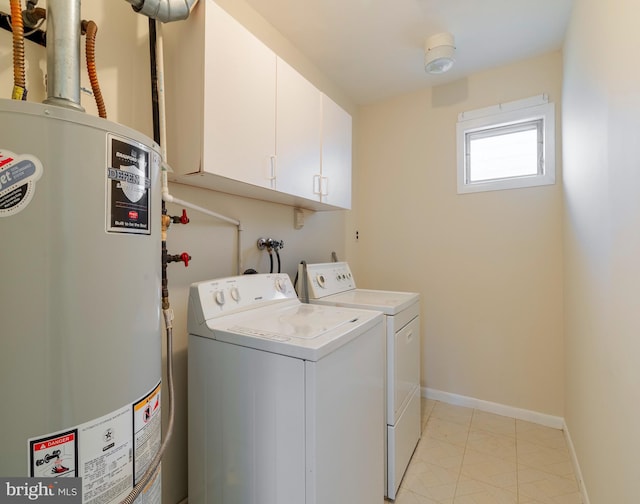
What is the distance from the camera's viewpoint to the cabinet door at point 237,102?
117 centimetres

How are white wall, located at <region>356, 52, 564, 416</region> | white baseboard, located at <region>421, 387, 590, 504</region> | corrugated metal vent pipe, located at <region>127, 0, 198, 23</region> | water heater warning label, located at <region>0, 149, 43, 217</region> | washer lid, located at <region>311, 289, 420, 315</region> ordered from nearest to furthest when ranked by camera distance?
water heater warning label, located at <region>0, 149, 43, 217</region>
corrugated metal vent pipe, located at <region>127, 0, 198, 23</region>
washer lid, located at <region>311, 289, 420, 315</region>
white baseboard, located at <region>421, 387, 590, 504</region>
white wall, located at <region>356, 52, 564, 416</region>

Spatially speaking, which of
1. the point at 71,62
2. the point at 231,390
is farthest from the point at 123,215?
the point at 231,390

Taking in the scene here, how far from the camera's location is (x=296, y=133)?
5.39 ft

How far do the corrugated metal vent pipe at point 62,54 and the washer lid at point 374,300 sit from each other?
1.41 metres

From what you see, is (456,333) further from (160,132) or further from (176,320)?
(160,132)

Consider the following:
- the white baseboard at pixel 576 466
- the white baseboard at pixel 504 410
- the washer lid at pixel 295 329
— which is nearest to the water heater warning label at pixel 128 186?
the washer lid at pixel 295 329

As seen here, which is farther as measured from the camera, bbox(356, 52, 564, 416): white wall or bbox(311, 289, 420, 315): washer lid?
bbox(356, 52, 564, 416): white wall

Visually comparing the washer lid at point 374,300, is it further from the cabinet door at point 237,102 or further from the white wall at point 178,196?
the cabinet door at point 237,102

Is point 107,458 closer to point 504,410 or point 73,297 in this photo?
point 73,297

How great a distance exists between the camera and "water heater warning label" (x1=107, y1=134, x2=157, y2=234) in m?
0.68

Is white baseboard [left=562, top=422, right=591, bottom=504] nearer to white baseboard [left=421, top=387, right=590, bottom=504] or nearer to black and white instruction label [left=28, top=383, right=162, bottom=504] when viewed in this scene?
white baseboard [left=421, top=387, right=590, bottom=504]

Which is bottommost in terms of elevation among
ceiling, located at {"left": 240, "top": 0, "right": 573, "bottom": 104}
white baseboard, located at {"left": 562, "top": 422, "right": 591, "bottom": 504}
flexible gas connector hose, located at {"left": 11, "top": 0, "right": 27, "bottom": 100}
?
white baseboard, located at {"left": 562, "top": 422, "right": 591, "bottom": 504}

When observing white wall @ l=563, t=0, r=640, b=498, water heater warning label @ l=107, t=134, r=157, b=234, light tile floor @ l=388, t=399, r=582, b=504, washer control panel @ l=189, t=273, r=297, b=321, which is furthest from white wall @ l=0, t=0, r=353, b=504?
white wall @ l=563, t=0, r=640, b=498

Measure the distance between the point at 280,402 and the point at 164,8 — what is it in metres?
1.40
